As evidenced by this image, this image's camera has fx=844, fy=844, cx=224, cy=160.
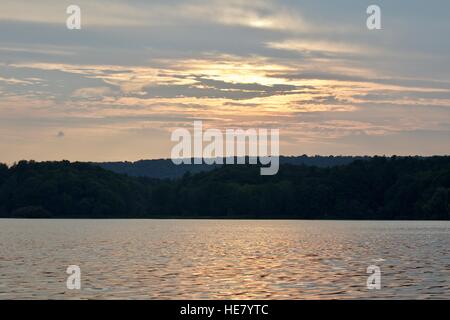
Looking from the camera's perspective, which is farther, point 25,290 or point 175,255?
point 175,255

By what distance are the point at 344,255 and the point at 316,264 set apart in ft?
63.4

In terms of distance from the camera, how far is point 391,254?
116 metres

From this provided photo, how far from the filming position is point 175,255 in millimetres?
111750

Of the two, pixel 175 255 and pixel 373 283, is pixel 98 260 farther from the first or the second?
pixel 373 283

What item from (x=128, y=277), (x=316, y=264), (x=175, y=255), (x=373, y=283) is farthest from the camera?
(x=175, y=255)
